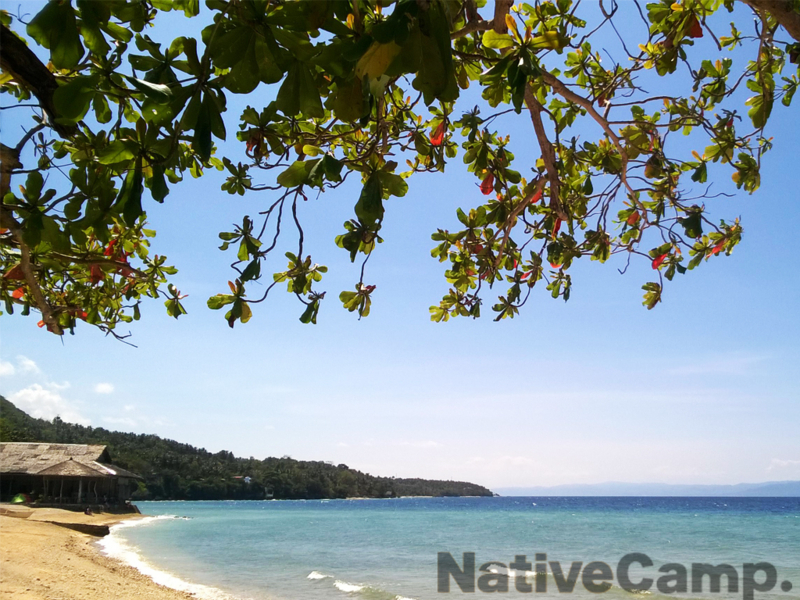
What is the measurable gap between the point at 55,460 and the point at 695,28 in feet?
99.5

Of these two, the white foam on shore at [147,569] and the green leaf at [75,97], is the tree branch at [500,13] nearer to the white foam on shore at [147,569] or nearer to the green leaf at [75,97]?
the green leaf at [75,97]

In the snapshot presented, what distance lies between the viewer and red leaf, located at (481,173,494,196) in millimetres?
2566

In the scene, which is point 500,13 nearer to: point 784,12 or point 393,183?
point 393,183

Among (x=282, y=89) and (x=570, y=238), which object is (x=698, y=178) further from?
(x=282, y=89)

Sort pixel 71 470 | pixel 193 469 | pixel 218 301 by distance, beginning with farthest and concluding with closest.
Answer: pixel 193 469
pixel 71 470
pixel 218 301

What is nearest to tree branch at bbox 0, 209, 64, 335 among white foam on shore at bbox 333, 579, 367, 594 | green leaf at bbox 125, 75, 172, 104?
green leaf at bbox 125, 75, 172, 104

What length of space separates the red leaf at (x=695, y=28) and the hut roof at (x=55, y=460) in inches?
1114

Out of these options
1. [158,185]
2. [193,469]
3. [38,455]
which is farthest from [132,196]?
[193,469]

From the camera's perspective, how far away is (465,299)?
10.8ft

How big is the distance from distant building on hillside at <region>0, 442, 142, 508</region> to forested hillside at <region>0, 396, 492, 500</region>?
995cm

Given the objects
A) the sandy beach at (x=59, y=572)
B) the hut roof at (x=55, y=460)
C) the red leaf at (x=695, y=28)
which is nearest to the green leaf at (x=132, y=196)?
the red leaf at (x=695, y=28)

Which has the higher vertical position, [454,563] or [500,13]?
[500,13]

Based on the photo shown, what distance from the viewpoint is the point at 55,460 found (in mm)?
26250

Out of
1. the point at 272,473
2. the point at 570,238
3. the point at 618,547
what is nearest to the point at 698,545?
the point at 618,547
